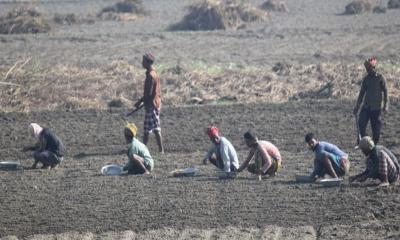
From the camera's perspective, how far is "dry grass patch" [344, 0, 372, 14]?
3903 cm

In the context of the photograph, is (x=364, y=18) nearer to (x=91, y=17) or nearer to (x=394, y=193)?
(x=91, y=17)

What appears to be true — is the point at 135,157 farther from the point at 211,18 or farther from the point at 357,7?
the point at 357,7

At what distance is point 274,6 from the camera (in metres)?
41.3

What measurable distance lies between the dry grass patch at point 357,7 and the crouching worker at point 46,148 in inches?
896

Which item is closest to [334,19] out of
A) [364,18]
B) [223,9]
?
[364,18]

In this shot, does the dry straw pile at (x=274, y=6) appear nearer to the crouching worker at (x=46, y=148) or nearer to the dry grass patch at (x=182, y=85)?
the dry grass patch at (x=182, y=85)

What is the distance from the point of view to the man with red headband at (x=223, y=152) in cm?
1678

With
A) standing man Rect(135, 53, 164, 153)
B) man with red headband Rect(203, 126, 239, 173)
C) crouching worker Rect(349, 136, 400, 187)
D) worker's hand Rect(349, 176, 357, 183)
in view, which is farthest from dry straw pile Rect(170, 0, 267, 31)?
crouching worker Rect(349, 136, 400, 187)

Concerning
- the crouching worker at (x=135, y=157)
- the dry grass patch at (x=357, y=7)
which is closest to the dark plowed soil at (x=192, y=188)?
the crouching worker at (x=135, y=157)

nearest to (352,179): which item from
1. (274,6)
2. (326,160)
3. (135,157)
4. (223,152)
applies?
(326,160)

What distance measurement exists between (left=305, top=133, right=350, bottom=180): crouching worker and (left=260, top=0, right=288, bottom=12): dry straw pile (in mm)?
25303

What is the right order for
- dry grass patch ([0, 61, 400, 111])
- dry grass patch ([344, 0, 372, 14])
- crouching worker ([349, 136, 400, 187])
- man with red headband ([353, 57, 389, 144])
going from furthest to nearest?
1. dry grass patch ([344, 0, 372, 14])
2. dry grass patch ([0, 61, 400, 111])
3. man with red headband ([353, 57, 389, 144])
4. crouching worker ([349, 136, 400, 187])

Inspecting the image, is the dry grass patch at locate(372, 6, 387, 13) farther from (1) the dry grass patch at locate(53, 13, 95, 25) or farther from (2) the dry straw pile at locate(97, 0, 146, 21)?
(1) the dry grass patch at locate(53, 13, 95, 25)

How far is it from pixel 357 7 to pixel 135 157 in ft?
77.0
